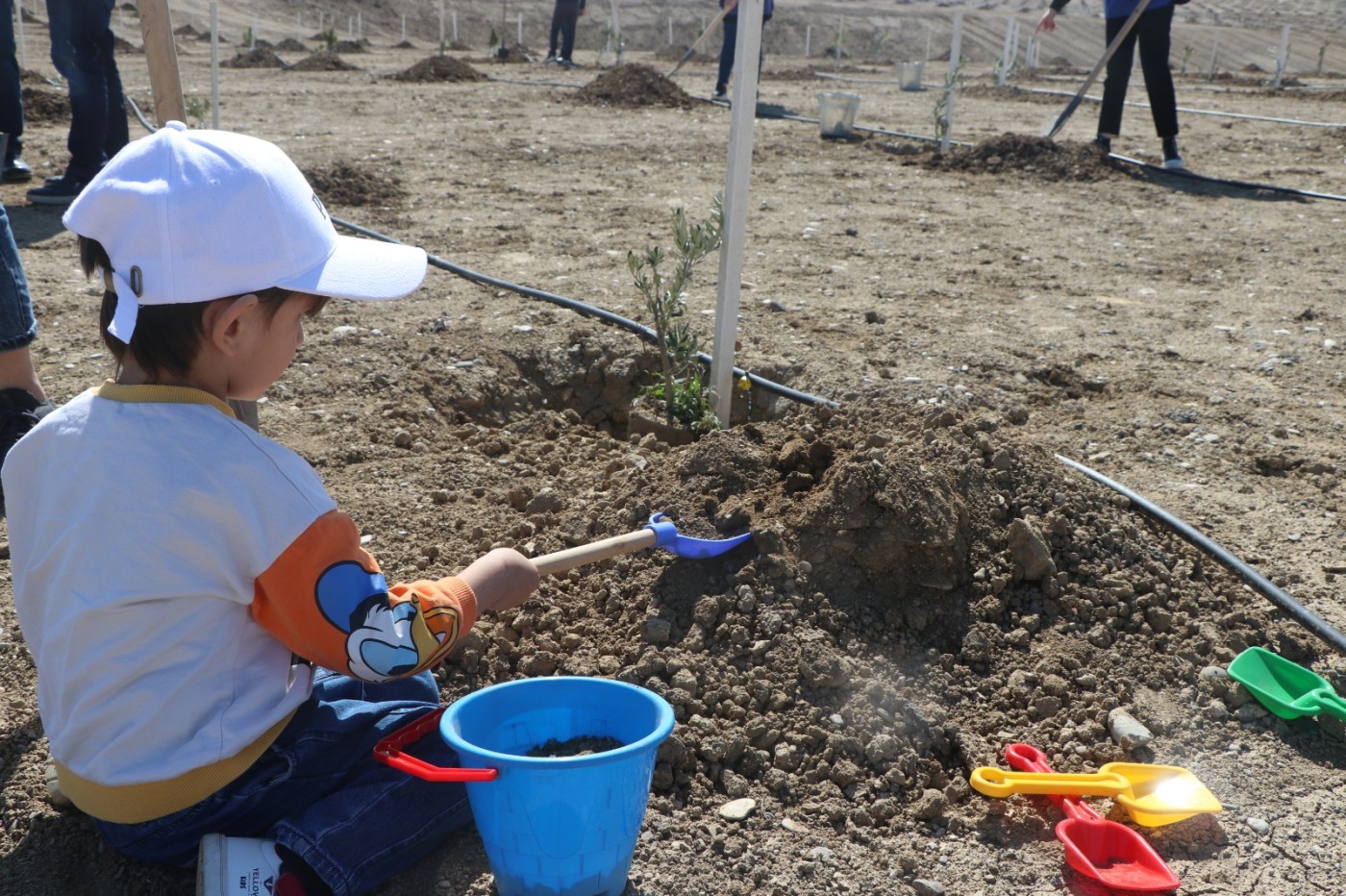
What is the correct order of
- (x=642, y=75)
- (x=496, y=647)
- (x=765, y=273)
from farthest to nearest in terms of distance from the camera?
(x=642, y=75) < (x=765, y=273) < (x=496, y=647)

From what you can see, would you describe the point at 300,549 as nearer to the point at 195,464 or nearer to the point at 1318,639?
the point at 195,464

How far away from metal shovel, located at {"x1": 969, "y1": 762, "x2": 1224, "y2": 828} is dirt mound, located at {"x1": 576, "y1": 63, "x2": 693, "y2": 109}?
10.4 meters

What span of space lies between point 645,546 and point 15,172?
18.5 feet


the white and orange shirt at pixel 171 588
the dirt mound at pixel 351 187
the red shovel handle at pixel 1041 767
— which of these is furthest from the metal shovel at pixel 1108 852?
the dirt mound at pixel 351 187

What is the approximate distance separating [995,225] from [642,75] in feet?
22.2

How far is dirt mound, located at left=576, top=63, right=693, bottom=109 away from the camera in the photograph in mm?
11750

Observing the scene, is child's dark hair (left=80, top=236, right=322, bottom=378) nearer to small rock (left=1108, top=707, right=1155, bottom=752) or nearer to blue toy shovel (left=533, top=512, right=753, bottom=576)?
blue toy shovel (left=533, top=512, right=753, bottom=576)

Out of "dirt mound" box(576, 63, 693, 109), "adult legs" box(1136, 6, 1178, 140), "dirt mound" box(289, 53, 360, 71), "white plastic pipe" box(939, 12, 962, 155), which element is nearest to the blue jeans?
"white plastic pipe" box(939, 12, 962, 155)

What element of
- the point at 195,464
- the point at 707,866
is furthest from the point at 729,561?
the point at 195,464

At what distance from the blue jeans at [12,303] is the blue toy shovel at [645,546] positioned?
1594mm

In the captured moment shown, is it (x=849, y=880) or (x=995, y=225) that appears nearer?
(x=849, y=880)

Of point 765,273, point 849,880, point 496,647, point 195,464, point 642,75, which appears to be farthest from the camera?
point 642,75

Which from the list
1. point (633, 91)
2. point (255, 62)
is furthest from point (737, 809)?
point (255, 62)

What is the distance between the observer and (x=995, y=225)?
20.7 ft
